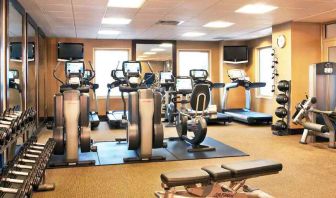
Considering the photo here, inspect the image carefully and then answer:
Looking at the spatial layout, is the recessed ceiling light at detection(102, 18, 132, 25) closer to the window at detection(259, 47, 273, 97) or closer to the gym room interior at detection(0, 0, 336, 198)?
the gym room interior at detection(0, 0, 336, 198)

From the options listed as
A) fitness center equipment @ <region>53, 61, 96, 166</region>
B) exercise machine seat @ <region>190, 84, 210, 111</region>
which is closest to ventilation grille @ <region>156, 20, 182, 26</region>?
exercise machine seat @ <region>190, 84, 210, 111</region>

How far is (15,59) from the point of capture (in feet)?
19.8

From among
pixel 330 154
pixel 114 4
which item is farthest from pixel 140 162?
pixel 330 154

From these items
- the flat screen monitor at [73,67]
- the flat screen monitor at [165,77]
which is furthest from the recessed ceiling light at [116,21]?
the flat screen monitor at [165,77]

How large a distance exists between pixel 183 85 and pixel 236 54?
4523 millimetres

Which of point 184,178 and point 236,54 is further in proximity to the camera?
point 236,54

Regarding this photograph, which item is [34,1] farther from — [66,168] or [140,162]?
[140,162]

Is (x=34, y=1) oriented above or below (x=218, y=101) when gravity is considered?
above

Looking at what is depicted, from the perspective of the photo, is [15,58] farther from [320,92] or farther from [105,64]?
[320,92]

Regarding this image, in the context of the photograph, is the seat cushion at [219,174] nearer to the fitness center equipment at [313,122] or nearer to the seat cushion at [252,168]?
the seat cushion at [252,168]

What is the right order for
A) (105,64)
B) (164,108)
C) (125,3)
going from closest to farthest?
(125,3) → (164,108) → (105,64)

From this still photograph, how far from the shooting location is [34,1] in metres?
5.76

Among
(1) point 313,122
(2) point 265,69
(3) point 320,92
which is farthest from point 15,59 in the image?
(2) point 265,69

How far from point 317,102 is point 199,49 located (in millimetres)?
5466
